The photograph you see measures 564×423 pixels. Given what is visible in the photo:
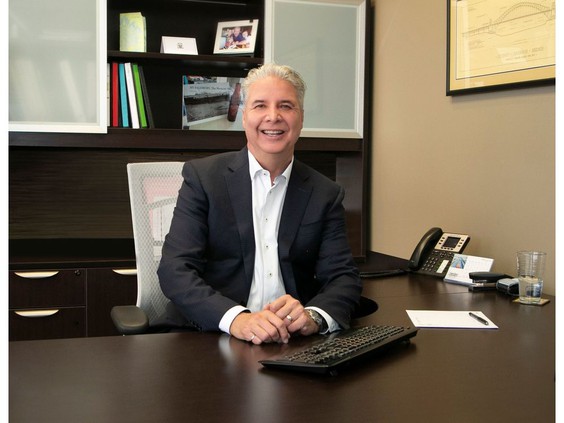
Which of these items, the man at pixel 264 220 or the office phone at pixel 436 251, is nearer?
the man at pixel 264 220

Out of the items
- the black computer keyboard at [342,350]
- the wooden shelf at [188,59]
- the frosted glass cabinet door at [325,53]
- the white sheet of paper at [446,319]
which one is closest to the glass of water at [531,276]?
the white sheet of paper at [446,319]

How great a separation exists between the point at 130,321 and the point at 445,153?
165 cm

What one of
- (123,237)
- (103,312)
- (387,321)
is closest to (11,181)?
(123,237)

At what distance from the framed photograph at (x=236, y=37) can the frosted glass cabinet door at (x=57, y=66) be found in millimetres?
609

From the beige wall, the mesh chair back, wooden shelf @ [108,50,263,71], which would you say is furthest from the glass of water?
wooden shelf @ [108,50,263,71]

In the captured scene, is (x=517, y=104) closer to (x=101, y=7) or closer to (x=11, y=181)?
(x=101, y=7)

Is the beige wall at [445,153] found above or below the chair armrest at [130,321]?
above

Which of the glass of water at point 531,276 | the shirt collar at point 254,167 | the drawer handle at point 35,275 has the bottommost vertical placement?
the drawer handle at point 35,275

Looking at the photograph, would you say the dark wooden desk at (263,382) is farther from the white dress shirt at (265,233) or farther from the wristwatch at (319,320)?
the white dress shirt at (265,233)

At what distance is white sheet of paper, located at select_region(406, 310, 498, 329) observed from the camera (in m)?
1.79

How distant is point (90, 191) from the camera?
3506 millimetres

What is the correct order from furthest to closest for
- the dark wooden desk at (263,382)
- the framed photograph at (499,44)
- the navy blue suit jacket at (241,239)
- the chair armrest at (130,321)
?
the framed photograph at (499,44) → the navy blue suit jacket at (241,239) → the chair armrest at (130,321) → the dark wooden desk at (263,382)

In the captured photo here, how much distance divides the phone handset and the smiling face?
3.13ft

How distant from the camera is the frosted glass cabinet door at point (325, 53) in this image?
10.6ft
